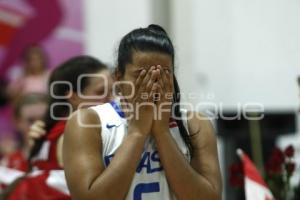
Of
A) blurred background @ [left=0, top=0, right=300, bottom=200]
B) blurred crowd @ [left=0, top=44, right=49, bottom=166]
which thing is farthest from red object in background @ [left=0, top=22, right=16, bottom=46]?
blurred crowd @ [left=0, top=44, right=49, bottom=166]

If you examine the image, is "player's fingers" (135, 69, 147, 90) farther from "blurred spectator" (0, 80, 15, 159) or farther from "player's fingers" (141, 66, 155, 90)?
"blurred spectator" (0, 80, 15, 159)

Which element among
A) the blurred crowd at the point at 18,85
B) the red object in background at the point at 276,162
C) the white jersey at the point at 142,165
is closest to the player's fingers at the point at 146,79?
the white jersey at the point at 142,165

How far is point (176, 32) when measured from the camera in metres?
4.88

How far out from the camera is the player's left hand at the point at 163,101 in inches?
57.2

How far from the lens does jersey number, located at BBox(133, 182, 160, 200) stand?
1.49 metres

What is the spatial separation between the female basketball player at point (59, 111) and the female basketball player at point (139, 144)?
518mm

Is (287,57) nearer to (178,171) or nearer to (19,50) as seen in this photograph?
(19,50)

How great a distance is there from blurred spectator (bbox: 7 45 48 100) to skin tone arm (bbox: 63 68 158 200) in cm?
309

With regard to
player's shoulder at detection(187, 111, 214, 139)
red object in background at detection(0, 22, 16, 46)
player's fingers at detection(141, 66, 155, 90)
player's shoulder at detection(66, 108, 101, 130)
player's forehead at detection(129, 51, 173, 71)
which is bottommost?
player's shoulder at detection(187, 111, 214, 139)

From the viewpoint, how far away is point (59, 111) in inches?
86.6

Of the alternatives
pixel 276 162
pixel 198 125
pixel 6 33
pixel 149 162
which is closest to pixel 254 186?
pixel 276 162

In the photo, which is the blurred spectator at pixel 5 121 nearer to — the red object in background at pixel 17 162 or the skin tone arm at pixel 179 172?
the red object in background at pixel 17 162

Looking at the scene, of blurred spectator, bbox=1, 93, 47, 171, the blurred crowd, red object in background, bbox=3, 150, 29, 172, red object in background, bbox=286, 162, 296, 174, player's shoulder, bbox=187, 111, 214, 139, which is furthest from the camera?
the blurred crowd

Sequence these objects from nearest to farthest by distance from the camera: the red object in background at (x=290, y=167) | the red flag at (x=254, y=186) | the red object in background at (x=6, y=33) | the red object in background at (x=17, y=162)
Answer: the red flag at (x=254, y=186) < the red object in background at (x=290, y=167) < the red object in background at (x=17, y=162) < the red object in background at (x=6, y=33)
